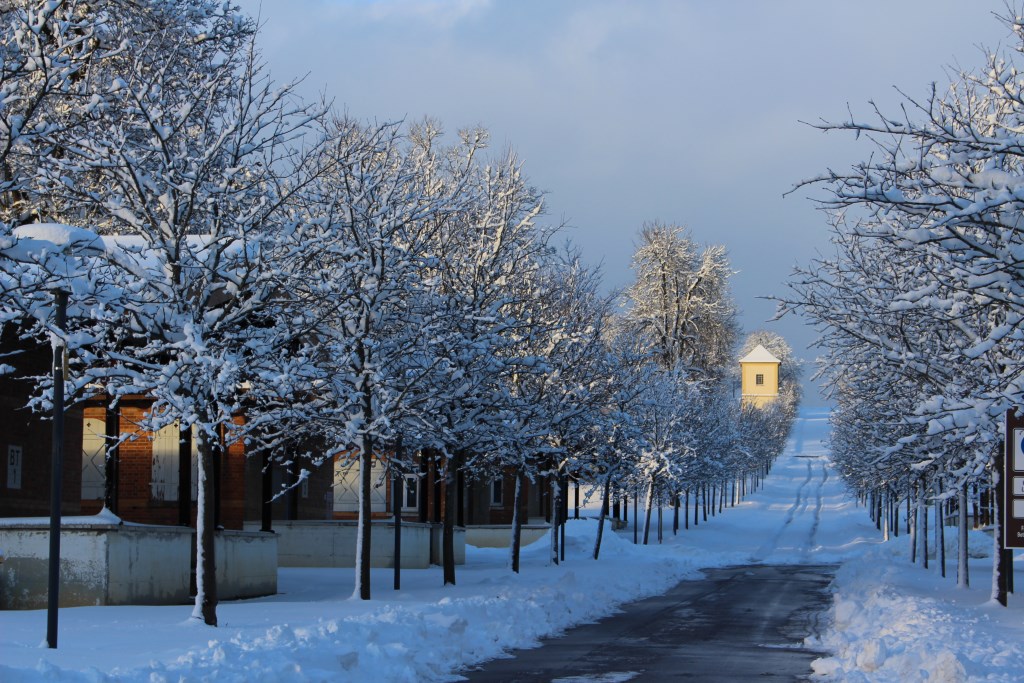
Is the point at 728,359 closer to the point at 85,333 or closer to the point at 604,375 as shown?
the point at 604,375

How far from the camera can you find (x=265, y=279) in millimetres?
15227

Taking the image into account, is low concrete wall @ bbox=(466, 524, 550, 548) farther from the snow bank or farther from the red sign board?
the red sign board

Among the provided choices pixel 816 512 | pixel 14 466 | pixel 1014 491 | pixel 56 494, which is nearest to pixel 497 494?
pixel 14 466

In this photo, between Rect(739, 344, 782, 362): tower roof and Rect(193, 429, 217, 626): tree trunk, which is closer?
Rect(193, 429, 217, 626): tree trunk

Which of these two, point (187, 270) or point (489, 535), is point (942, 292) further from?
point (489, 535)

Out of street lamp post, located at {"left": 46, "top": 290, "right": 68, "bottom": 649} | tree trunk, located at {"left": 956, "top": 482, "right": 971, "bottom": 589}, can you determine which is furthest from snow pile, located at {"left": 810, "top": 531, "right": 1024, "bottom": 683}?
street lamp post, located at {"left": 46, "top": 290, "right": 68, "bottom": 649}

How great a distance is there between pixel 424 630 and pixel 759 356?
467 ft

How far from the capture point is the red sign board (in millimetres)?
12680

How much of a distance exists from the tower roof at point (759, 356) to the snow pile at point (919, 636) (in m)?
125

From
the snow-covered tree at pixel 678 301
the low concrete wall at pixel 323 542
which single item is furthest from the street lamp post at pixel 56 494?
the snow-covered tree at pixel 678 301

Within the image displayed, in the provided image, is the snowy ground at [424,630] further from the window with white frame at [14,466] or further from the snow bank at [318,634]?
the window with white frame at [14,466]

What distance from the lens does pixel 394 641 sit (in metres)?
13.7

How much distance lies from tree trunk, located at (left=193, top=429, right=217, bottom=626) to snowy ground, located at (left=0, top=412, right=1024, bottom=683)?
0.38 meters

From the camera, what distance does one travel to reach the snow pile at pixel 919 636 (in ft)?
38.1
